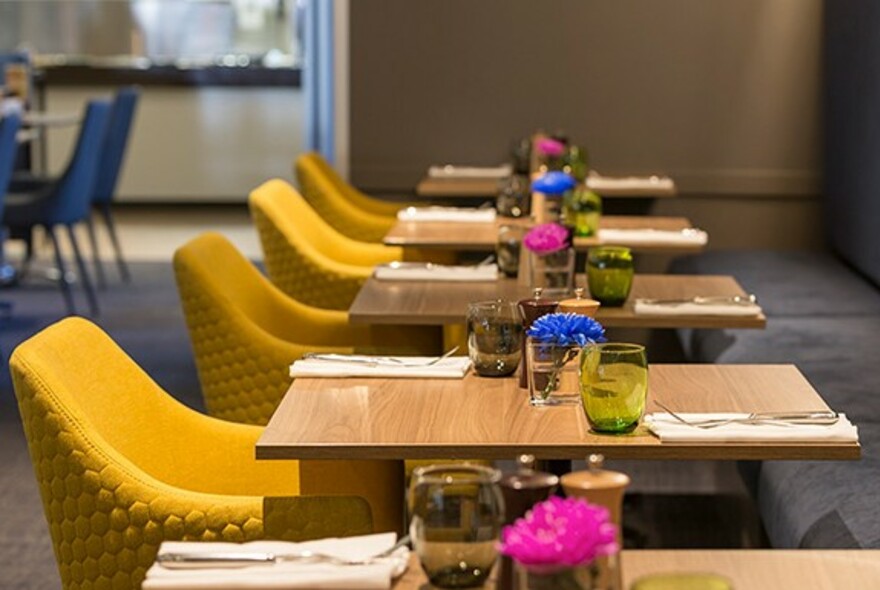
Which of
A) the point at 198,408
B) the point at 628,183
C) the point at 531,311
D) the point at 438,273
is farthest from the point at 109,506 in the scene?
the point at 628,183

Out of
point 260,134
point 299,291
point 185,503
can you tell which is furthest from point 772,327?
point 260,134

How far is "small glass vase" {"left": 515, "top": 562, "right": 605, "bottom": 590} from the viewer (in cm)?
156

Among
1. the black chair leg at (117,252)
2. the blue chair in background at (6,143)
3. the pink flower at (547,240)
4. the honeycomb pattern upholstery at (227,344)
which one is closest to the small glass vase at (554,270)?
the pink flower at (547,240)

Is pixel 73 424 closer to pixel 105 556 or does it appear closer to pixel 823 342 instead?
pixel 105 556

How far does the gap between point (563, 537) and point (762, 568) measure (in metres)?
0.48

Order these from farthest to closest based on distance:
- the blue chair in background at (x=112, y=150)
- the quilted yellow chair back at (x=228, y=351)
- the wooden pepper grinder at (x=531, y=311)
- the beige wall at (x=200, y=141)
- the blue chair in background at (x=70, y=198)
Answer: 1. the beige wall at (x=200, y=141)
2. the blue chair in background at (x=112, y=150)
3. the blue chair in background at (x=70, y=198)
4. the quilted yellow chair back at (x=228, y=351)
5. the wooden pepper grinder at (x=531, y=311)

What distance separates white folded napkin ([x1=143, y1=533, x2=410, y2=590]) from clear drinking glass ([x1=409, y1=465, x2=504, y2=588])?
11 cm

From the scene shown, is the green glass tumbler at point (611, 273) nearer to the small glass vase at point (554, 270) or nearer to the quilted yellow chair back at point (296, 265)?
the small glass vase at point (554, 270)

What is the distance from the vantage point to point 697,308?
3.81m

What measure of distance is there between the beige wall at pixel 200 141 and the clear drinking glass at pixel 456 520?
10.7 meters

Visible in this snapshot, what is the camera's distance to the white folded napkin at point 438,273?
4.30 metres

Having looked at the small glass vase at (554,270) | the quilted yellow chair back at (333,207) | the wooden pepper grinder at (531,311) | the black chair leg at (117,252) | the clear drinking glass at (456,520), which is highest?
the clear drinking glass at (456,520)

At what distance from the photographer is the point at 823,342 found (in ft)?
16.2

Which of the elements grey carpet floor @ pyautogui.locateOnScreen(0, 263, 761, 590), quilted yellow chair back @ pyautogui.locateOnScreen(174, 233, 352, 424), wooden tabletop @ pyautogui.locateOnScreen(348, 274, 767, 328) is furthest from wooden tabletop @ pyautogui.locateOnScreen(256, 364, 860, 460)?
grey carpet floor @ pyautogui.locateOnScreen(0, 263, 761, 590)
